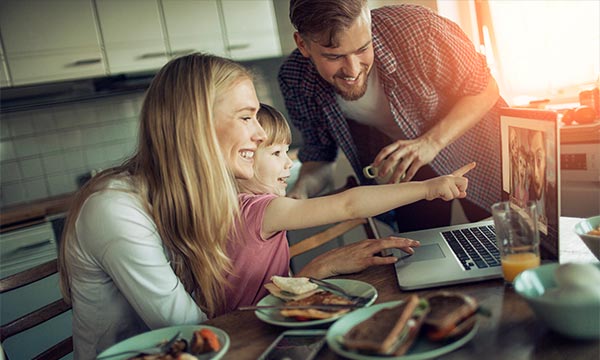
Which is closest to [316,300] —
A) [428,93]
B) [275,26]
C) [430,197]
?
[430,197]

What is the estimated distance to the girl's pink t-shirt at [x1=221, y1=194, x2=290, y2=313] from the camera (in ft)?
3.99

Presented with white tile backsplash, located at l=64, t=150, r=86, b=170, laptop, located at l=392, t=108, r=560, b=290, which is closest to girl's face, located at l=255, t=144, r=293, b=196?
laptop, located at l=392, t=108, r=560, b=290

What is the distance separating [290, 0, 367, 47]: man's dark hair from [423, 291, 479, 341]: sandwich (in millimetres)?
960

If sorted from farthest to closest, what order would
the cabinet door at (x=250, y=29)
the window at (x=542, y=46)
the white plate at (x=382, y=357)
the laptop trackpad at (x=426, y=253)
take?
the cabinet door at (x=250, y=29) → the window at (x=542, y=46) → the laptop trackpad at (x=426, y=253) → the white plate at (x=382, y=357)

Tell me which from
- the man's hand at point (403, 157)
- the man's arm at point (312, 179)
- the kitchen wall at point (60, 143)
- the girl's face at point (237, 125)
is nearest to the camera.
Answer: the girl's face at point (237, 125)

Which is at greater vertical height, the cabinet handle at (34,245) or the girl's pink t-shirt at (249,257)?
the girl's pink t-shirt at (249,257)

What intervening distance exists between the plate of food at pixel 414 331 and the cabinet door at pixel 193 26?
107 inches

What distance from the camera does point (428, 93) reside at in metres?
1.86

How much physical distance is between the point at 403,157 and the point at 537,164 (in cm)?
55

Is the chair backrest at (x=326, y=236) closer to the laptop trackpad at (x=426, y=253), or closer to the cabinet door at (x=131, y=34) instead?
the laptop trackpad at (x=426, y=253)

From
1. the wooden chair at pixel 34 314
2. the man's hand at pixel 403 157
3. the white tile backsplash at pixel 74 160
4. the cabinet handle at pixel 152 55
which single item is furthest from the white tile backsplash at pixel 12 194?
the man's hand at pixel 403 157

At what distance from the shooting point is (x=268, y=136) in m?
1.59

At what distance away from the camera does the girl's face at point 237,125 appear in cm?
126

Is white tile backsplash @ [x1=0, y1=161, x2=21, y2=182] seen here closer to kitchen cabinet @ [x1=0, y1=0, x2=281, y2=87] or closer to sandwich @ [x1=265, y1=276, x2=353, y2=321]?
kitchen cabinet @ [x1=0, y1=0, x2=281, y2=87]
